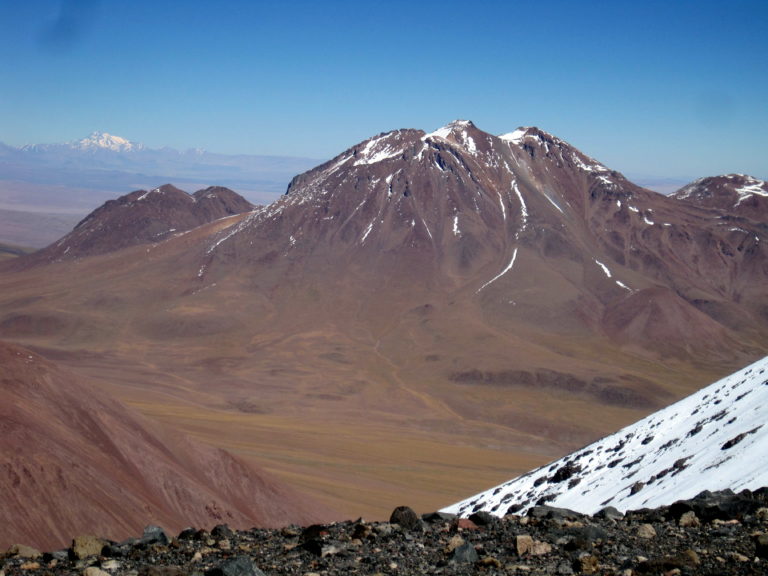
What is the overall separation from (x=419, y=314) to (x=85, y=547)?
11200 centimetres

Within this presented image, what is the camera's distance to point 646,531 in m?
11.6

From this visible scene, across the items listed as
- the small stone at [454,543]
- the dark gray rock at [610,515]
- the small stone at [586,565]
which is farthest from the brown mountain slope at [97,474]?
the small stone at [586,565]

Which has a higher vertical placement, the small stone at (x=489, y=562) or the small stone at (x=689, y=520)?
the small stone at (x=689, y=520)

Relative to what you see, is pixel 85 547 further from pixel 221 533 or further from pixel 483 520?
pixel 483 520

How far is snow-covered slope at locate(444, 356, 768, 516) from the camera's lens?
17641 mm

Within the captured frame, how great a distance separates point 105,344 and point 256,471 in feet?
255

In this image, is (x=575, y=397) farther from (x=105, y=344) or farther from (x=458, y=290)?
(x=105, y=344)

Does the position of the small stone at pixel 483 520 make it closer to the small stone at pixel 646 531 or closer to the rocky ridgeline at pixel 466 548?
the rocky ridgeline at pixel 466 548

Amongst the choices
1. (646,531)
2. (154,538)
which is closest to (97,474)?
(154,538)

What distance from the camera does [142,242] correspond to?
170250 mm

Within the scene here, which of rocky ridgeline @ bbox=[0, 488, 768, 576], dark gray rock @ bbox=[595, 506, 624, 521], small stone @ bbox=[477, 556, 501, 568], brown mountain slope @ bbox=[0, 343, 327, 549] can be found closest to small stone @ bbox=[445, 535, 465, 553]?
rocky ridgeline @ bbox=[0, 488, 768, 576]

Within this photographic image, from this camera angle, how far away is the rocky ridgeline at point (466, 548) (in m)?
9.82

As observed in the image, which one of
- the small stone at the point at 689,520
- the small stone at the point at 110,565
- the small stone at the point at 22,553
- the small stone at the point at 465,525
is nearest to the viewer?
the small stone at the point at 110,565

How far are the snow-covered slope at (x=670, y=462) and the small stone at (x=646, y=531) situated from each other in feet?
13.9
